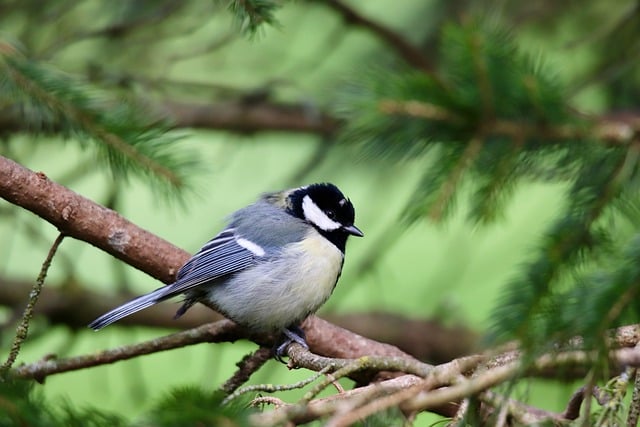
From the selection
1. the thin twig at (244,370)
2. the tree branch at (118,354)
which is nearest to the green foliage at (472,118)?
the thin twig at (244,370)

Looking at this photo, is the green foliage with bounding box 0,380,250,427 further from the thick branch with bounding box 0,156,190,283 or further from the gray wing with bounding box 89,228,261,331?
→ the gray wing with bounding box 89,228,261,331

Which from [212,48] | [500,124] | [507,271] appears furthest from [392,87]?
[507,271]

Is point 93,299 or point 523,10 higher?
point 523,10

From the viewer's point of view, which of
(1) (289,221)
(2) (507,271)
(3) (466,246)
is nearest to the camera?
(1) (289,221)

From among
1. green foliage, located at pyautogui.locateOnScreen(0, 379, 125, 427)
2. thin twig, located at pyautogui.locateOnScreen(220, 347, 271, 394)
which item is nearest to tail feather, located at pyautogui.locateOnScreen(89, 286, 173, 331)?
thin twig, located at pyautogui.locateOnScreen(220, 347, 271, 394)

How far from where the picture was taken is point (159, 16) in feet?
8.80

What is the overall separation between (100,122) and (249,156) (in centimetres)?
186

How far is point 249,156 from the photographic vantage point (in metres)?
3.36

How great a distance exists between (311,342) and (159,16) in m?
1.30

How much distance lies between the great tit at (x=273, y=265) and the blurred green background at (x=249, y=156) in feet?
0.81

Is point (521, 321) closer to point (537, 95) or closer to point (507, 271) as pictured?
point (537, 95)

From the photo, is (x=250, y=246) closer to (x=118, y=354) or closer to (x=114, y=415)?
(x=118, y=354)

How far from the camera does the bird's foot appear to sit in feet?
5.92

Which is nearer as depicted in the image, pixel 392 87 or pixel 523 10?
pixel 392 87
